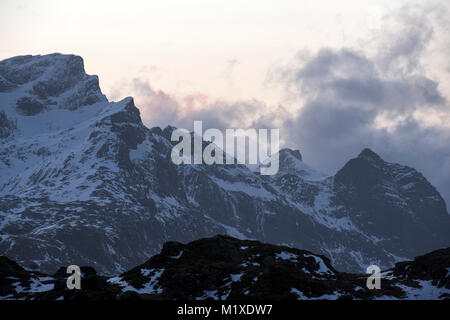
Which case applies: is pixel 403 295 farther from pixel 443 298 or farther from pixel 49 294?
pixel 49 294

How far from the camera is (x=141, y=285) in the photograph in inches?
7825

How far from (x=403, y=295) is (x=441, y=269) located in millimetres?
18727

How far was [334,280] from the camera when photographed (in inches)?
7810
